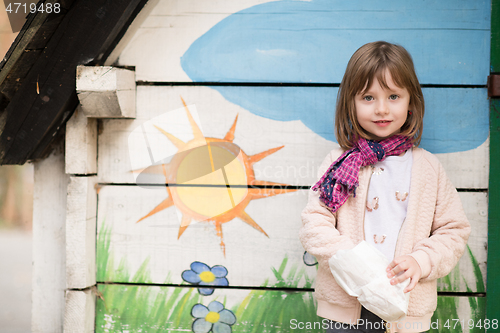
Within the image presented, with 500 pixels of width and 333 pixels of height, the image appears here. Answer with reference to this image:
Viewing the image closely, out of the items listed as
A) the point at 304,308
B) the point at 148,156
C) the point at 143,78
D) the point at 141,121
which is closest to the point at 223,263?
the point at 304,308

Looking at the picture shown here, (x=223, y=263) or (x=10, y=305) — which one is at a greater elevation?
(x=223, y=263)

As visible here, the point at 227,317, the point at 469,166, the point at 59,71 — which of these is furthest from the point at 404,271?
the point at 59,71

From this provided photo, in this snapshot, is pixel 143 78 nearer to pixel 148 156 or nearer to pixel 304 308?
pixel 148 156

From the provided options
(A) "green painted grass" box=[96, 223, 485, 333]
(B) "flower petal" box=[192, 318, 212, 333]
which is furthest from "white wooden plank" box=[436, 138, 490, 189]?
(B) "flower petal" box=[192, 318, 212, 333]

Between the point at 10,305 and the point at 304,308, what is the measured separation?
100cm

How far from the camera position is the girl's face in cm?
92

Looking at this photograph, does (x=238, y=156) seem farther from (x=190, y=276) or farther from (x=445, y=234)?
(x=445, y=234)

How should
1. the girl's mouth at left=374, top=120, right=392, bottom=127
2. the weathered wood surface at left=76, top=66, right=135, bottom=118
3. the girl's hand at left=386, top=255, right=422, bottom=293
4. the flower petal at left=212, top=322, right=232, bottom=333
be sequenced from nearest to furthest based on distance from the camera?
the girl's hand at left=386, top=255, right=422, bottom=293
the girl's mouth at left=374, top=120, right=392, bottom=127
the weathered wood surface at left=76, top=66, right=135, bottom=118
the flower petal at left=212, top=322, right=232, bottom=333

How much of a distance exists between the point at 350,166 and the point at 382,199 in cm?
12

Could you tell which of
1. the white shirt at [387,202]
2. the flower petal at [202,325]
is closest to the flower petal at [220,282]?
the flower petal at [202,325]

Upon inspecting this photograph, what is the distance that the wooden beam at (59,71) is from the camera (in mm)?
1105

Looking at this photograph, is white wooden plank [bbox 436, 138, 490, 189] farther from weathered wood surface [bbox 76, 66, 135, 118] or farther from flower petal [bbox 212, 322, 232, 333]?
weathered wood surface [bbox 76, 66, 135, 118]

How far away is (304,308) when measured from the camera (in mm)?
1190

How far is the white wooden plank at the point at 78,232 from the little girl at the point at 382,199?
2.26 ft
